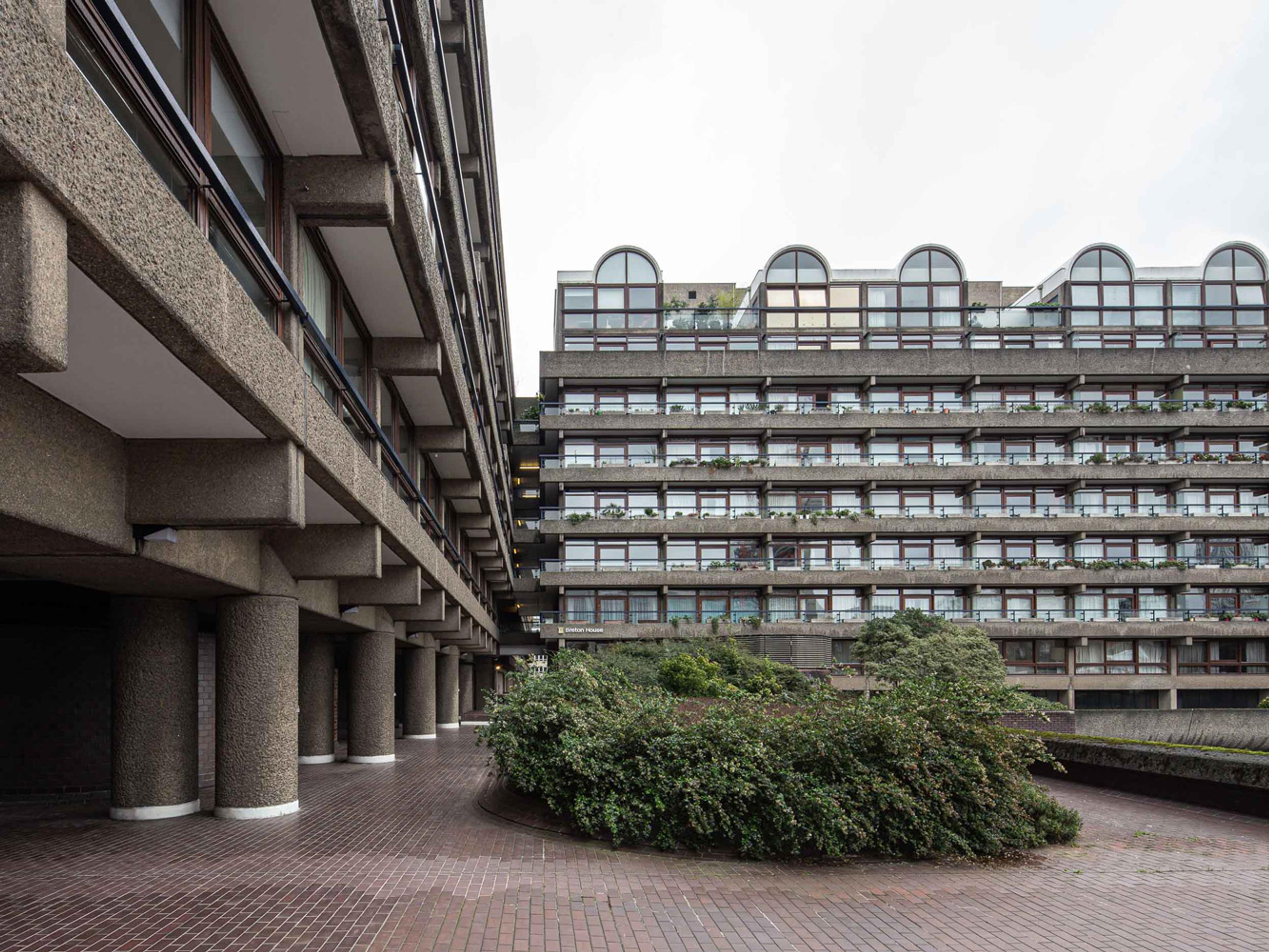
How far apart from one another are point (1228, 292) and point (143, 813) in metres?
52.3

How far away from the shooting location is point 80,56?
4918mm

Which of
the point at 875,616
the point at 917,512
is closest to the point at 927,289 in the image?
the point at 917,512

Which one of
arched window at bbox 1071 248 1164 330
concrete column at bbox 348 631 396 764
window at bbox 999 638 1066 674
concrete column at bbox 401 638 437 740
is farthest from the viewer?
arched window at bbox 1071 248 1164 330

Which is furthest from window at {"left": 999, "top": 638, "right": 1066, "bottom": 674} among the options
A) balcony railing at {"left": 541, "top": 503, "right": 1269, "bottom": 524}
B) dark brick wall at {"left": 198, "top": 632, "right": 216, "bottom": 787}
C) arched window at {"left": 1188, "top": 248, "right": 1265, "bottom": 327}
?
dark brick wall at {"left": 198, "top": 632, "right": 216, "bottom": 787}

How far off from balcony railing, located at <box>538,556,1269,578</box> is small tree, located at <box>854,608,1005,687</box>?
15.0ft

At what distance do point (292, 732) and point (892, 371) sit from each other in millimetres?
37110

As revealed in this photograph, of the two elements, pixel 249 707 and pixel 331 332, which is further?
pixel 249 707

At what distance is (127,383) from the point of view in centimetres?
618

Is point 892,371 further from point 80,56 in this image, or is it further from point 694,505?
point 80,56

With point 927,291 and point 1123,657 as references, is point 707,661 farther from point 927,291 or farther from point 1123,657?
point 927,291

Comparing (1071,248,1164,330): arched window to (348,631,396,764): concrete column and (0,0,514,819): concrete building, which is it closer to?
(0,0,514,819): concrete building

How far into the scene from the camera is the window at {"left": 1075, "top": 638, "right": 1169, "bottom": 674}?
145ft

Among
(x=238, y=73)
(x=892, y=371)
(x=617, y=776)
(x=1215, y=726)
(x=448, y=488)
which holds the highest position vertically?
(x=892, y=371)

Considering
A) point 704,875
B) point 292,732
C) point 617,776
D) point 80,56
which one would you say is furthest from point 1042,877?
point 80,56
